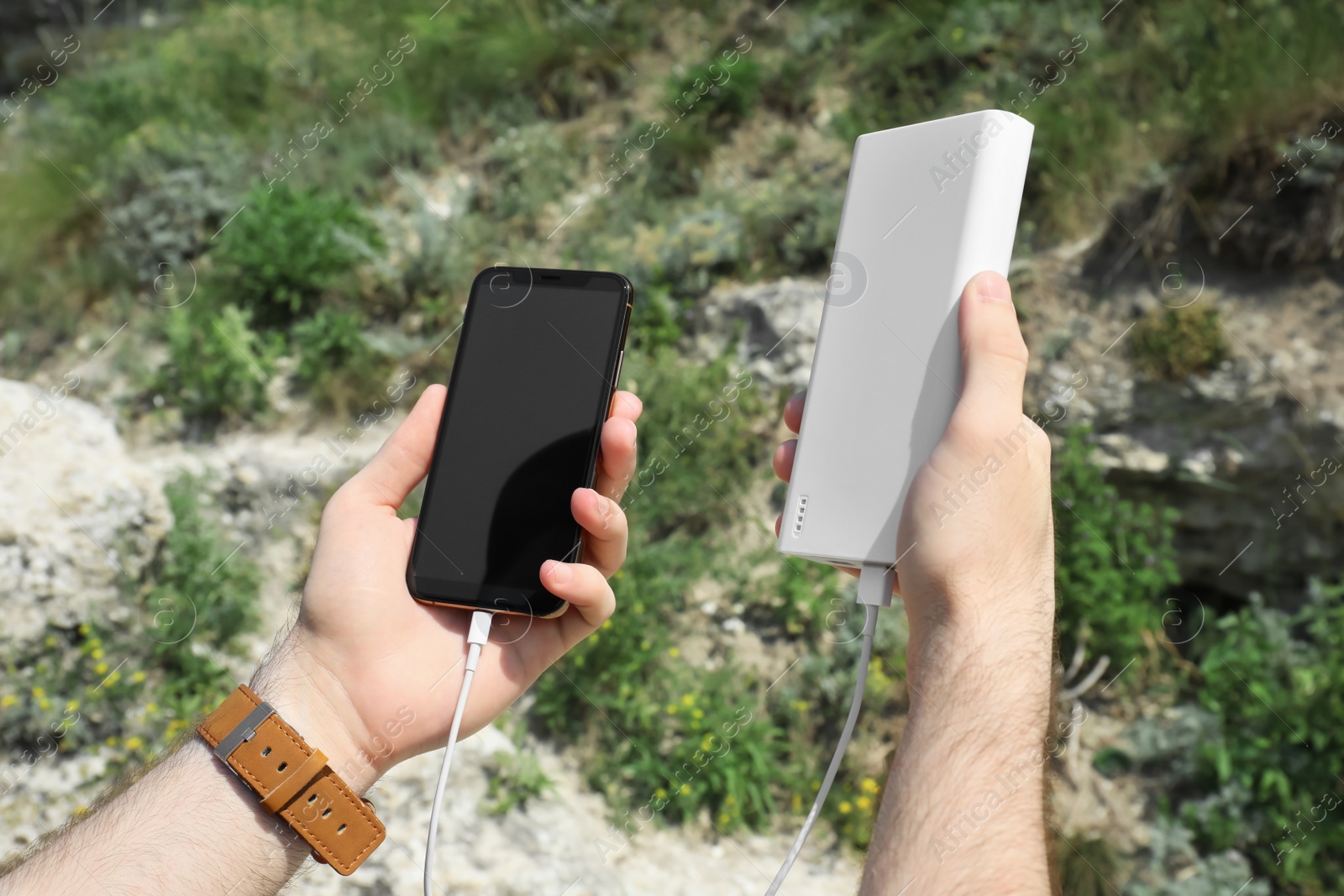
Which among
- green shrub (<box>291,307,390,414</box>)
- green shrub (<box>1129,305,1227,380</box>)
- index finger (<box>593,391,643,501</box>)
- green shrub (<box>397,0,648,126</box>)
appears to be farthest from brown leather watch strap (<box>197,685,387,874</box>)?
green shrub (<box>397,0,648,126</box>)

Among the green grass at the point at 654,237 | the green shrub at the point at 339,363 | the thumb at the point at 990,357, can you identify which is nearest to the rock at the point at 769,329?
Result: the green grass at the point at 654,237

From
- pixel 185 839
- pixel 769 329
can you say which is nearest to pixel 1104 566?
pixel 769 329

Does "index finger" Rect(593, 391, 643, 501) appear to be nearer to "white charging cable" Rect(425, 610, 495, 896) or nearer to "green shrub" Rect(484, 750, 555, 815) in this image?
"white charging cable" Rect(425, 610, 495, 896)

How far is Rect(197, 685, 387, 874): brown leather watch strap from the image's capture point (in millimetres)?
1672

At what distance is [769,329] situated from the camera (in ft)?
12.3

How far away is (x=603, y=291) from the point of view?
2.02 m

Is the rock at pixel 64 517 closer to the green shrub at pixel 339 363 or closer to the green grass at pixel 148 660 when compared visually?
the green grass at pixel 148 660

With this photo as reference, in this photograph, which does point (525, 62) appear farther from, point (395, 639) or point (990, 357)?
point (990, 357)

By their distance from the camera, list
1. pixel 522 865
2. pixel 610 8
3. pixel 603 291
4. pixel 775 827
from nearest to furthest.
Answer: pixel 603 291 < pixel 522 865 < pixel 775 827 < pixel 610 8

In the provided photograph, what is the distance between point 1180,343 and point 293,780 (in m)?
3.51

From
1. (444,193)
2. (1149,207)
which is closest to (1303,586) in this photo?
(1149,207)

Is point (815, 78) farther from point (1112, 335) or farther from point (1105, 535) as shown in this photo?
point (1105, 535)

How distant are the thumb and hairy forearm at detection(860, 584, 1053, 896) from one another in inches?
15.8

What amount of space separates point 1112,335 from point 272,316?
4.15 metres
